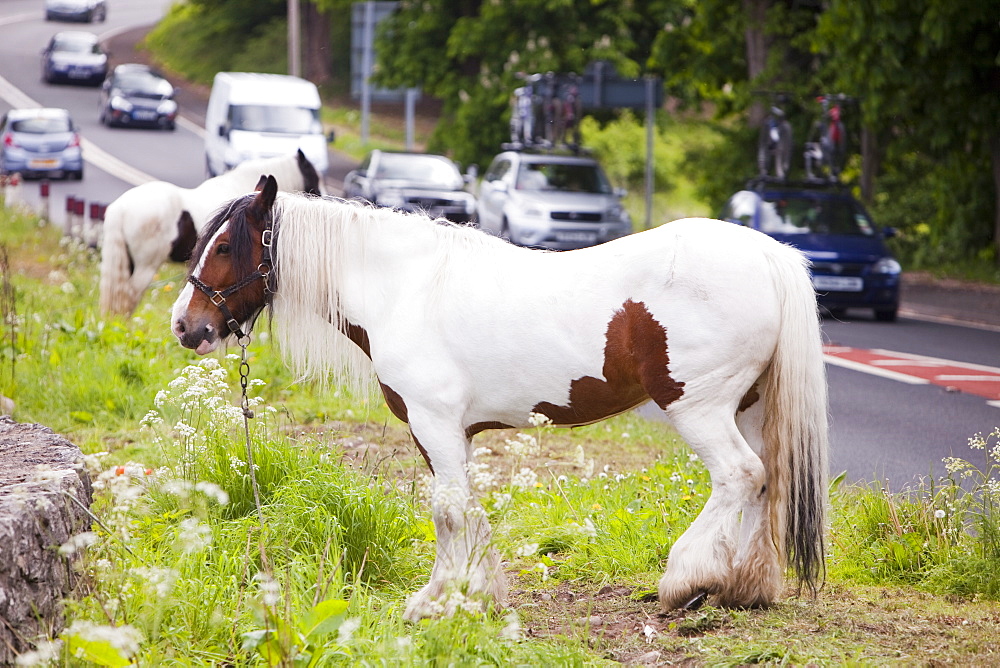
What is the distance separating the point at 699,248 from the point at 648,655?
155 centimetres

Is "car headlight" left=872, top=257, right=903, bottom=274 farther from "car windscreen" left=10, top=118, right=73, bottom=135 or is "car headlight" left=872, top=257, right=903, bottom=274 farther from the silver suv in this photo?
"car windscreen" left=10, top=118, right=73, bottom=135

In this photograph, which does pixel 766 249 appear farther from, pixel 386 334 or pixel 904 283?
pixel 904 283

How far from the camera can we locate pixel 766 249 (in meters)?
4.41

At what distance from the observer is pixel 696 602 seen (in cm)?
443

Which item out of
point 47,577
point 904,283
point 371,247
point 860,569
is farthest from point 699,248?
point 904,283

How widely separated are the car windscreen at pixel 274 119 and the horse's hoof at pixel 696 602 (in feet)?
84.0

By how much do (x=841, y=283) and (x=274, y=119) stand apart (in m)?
17.8

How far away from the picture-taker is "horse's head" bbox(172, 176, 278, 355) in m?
4.63

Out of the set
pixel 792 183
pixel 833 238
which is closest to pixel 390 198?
pixel 792 183

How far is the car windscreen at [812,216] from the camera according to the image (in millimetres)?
16047

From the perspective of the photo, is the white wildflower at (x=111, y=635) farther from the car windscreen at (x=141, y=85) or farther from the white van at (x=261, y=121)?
the car windscreen at (x=141, y=85)

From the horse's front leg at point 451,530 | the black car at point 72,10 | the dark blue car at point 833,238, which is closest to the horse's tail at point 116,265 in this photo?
the horse's front leg at point 451,530

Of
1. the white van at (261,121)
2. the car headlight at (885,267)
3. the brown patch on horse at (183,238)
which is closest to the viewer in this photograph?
the brown patch on horse at (183,238)

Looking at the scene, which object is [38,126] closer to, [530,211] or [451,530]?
[530,211]
